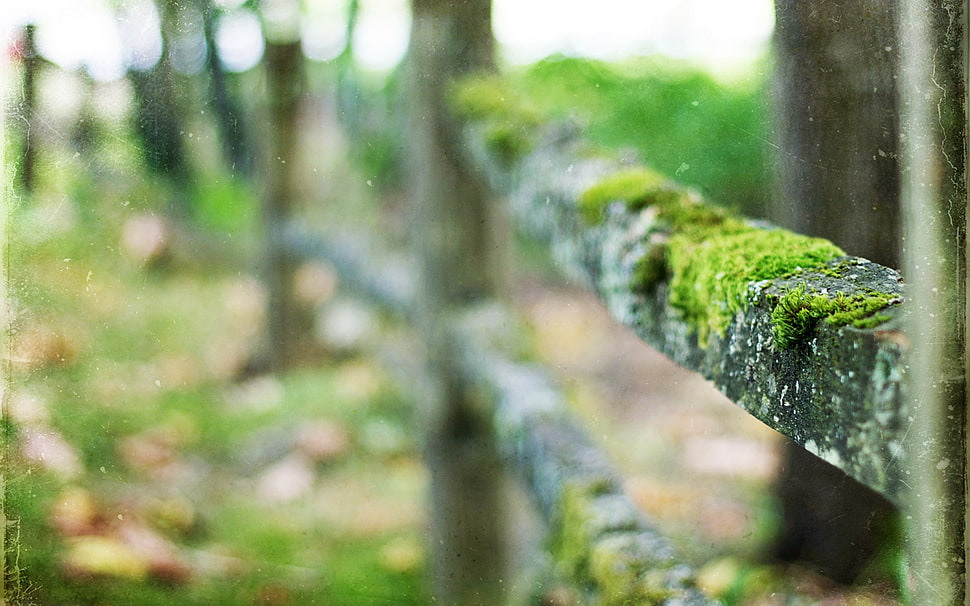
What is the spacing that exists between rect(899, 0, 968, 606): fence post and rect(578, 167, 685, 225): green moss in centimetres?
34

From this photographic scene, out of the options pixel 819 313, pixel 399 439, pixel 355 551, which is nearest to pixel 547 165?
pixel 819 313

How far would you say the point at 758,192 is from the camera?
1.21 metres

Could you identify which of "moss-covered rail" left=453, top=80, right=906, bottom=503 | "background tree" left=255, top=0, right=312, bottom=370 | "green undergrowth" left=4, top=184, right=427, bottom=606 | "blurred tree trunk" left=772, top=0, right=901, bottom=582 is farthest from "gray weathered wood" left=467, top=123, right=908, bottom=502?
"background tree" left=255, top=0, right=312, bottom=370

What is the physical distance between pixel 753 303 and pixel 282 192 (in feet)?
10.9

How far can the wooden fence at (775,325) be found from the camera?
0.65 metres

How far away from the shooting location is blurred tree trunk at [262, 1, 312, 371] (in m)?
3.31

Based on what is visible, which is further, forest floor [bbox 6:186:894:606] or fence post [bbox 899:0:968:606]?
forest floor [bbox 6:186:894:606]

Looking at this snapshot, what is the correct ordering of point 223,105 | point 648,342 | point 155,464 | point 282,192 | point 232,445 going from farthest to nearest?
point 282,192 → point 232,445 → point 155,464 → point 223,105 → point 648,342

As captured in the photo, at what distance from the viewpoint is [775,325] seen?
2.29 feet

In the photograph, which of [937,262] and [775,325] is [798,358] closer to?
[775,325]

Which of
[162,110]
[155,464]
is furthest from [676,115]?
[155,464]

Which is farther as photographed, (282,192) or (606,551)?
(282,192)

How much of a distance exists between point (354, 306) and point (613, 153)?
273 cm

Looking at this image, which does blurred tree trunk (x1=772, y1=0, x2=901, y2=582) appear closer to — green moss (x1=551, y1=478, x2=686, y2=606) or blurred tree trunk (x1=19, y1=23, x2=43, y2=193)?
green moss (x1=551, y1=478, x2=686, y2=606)
